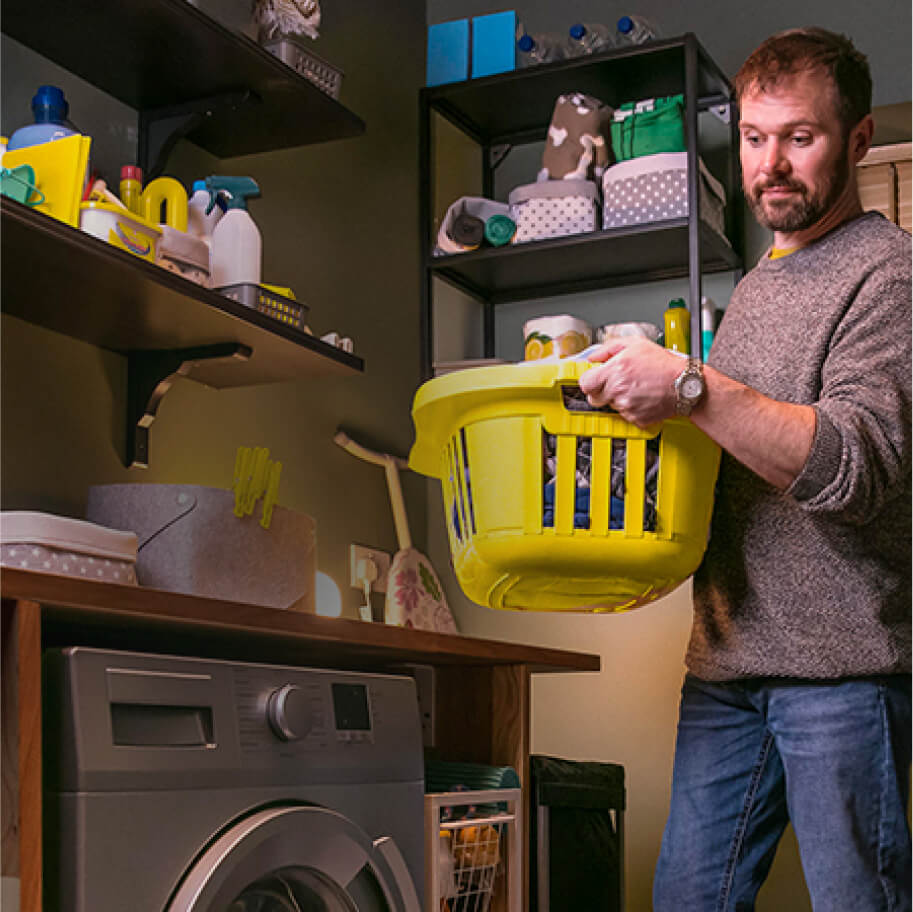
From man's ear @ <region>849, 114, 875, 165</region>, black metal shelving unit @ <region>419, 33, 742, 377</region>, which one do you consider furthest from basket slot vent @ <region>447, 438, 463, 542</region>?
black metal shelving unit @ <region>419, 33, 742, 377</region>

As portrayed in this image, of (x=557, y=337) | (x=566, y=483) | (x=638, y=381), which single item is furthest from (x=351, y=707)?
(x=557, y=337)

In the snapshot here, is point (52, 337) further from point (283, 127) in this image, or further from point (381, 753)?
point (381, 753)

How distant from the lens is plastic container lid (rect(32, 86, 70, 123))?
201 centimetres

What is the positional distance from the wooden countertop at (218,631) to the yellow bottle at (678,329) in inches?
42.0

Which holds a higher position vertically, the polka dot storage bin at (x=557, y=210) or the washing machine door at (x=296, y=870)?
the polka dot storage bin at (x=557, y=210)

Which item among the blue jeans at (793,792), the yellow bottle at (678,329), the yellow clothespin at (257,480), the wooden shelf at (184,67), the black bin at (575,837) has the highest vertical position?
the wooden shelf at (184,67)

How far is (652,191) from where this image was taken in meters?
2.97

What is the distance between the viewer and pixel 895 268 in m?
1.50

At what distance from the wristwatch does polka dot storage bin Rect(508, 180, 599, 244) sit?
172 cm

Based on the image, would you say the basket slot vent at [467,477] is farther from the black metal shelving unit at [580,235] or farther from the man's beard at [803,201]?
the black metal shelving unit at [580,235]

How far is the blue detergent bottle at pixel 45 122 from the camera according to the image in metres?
1.97

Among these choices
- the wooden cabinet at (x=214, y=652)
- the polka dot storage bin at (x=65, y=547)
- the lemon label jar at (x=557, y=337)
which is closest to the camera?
the wooden cabinet at (x=214, y=652)

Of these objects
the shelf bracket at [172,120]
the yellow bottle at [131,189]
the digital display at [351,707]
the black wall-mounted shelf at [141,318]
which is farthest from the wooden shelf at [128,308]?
the digital display at [351,707]

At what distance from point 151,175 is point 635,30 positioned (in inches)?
54.3
